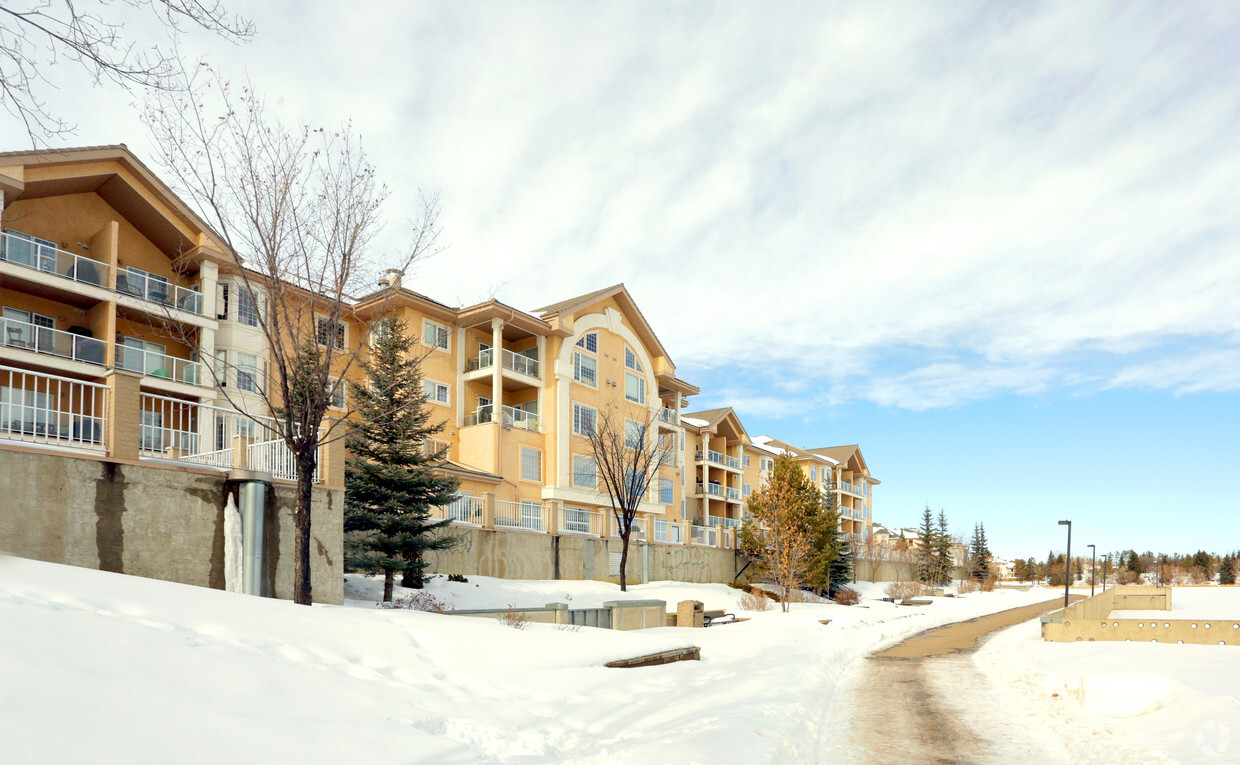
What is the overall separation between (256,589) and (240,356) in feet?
70.5

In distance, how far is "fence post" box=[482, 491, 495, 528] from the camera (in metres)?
29.3

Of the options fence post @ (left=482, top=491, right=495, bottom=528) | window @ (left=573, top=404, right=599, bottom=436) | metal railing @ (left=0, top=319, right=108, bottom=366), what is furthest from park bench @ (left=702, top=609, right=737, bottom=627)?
metal railing @ (left=0, top=319, right=108, bottom=366)

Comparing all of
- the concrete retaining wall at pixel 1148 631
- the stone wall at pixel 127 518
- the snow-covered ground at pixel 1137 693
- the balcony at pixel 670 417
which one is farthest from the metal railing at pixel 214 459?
the balcony at pixel 670 417

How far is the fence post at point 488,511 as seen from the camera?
29.3 m

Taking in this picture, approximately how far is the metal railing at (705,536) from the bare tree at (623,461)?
8453mm

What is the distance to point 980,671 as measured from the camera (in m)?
17.7

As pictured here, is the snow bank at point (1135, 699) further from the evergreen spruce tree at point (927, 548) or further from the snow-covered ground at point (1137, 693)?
the evergreen spruce tree at point (927, 548)

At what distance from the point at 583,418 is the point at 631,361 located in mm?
6177

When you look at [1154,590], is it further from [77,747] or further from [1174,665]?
[77,747]

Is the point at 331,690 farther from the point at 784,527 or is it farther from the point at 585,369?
the point at 585,369

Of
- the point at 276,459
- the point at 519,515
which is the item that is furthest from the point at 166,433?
the point at 276,459

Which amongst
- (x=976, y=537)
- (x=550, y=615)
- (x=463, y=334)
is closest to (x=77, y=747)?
(x=550, y=615)

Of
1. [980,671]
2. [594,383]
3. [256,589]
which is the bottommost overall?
[980,671]

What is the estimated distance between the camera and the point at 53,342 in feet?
88.2
